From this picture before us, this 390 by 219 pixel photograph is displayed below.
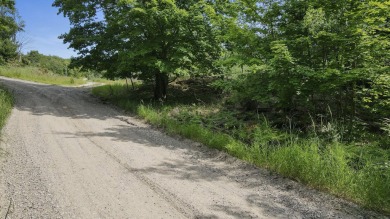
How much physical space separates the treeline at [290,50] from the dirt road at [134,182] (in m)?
2.54

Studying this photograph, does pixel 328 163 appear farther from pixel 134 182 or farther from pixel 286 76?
pixel 134 182

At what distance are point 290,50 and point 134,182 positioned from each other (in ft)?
16.0

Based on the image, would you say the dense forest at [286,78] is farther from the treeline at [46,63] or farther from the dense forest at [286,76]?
the treeline at [46,63]

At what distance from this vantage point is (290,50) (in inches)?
279

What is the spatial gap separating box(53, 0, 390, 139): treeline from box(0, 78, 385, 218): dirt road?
2540mm

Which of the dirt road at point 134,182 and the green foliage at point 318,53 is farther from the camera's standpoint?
the green foliage at point 318,53

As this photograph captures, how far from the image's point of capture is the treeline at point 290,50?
6.45m

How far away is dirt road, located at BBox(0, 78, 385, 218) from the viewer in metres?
4.07

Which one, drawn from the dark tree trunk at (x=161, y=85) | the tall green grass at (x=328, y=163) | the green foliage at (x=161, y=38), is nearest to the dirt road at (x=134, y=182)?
the tall green grass at (x=328, y=163)

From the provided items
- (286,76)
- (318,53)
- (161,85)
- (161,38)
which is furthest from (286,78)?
(161,85)

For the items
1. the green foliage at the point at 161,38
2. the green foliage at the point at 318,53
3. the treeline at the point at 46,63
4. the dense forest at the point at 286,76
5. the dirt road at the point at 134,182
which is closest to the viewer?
the dirt road at the point at 134,182

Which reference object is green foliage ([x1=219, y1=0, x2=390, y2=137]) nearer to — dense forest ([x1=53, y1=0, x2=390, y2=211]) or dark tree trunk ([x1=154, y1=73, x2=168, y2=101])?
dense forest ([x1=53, y1=0, x2=390, y2=211])

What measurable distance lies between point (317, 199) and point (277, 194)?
62cm

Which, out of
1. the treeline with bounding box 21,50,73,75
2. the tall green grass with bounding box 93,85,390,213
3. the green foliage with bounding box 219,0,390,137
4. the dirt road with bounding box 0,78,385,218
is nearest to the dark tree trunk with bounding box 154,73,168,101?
the dirt road with bounding box 0,78,385,218
